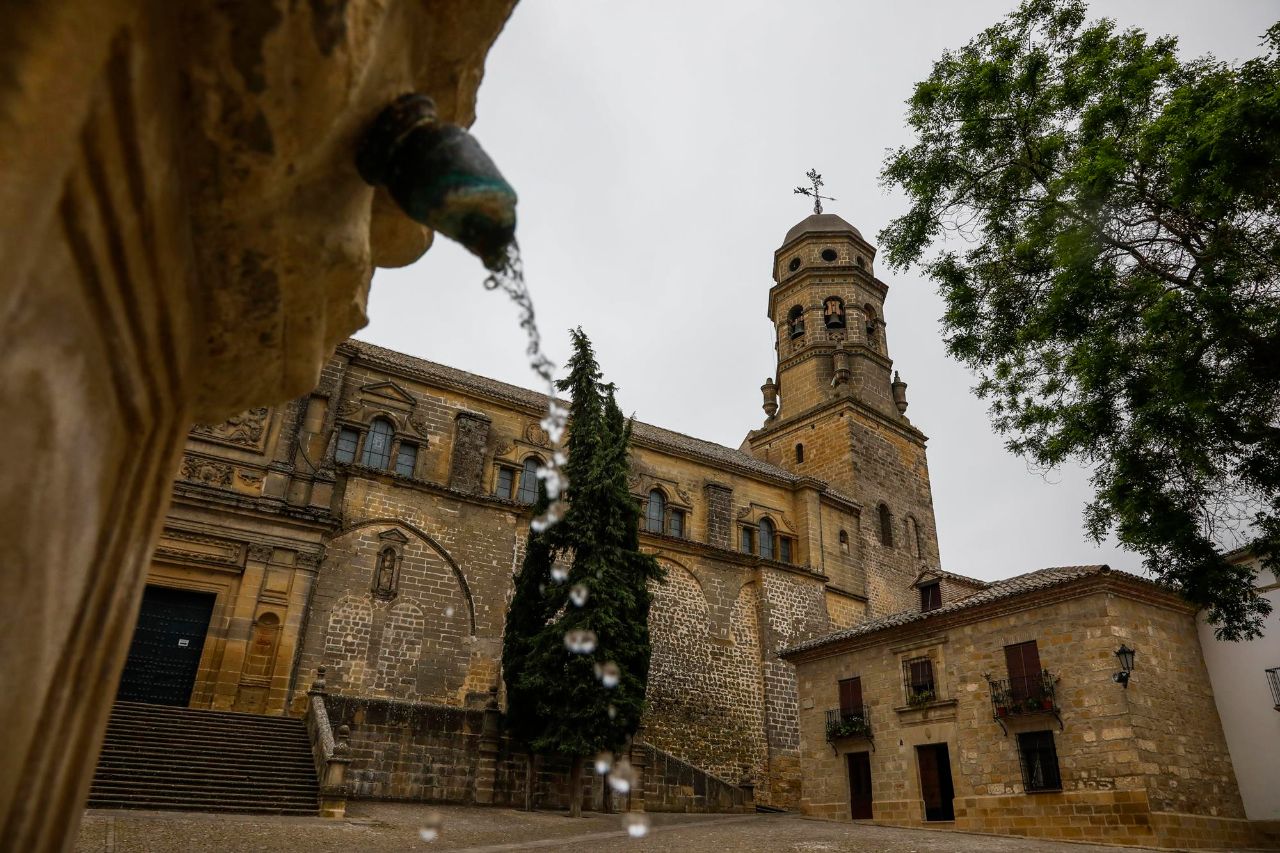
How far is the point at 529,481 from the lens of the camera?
83.8 ft

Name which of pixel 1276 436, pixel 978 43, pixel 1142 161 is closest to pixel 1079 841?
pixel 1276 436

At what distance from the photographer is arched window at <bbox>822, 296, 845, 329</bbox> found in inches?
1430

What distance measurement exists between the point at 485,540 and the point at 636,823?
10112 mm

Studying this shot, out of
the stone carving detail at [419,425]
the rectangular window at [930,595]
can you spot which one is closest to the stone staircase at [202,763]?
the stone carving detail at [419,425]

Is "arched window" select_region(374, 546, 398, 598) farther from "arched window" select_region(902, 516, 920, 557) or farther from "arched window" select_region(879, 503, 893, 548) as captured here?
"arched window" select_region(902, 516, 920, 557)

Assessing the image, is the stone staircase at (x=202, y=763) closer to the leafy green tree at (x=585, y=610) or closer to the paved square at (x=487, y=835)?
the paved square at (x=487, y=835)

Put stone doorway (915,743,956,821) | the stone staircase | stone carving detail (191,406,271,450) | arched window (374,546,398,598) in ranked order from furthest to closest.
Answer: arched window (374,546,398,598)
stone carving detail (191,406,271,450)
stone doorway (915,743,956,821)
the stone staircase

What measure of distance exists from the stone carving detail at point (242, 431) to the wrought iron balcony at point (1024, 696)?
60.6 ft

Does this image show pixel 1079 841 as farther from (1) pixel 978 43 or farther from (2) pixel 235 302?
(2) pixel 235 302

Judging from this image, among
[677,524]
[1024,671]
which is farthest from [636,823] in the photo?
[677,524]

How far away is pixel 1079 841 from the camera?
14.0 metres

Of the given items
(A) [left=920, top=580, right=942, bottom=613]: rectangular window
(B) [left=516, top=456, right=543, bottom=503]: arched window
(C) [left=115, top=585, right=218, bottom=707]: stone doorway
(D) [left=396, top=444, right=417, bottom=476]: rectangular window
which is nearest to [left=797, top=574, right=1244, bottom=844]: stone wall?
(A) [left=920, top=580, right=942, bottom=613]: rectangular window

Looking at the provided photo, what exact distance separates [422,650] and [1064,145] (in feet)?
58.7

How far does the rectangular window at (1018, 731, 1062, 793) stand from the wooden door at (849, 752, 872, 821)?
160 inches
